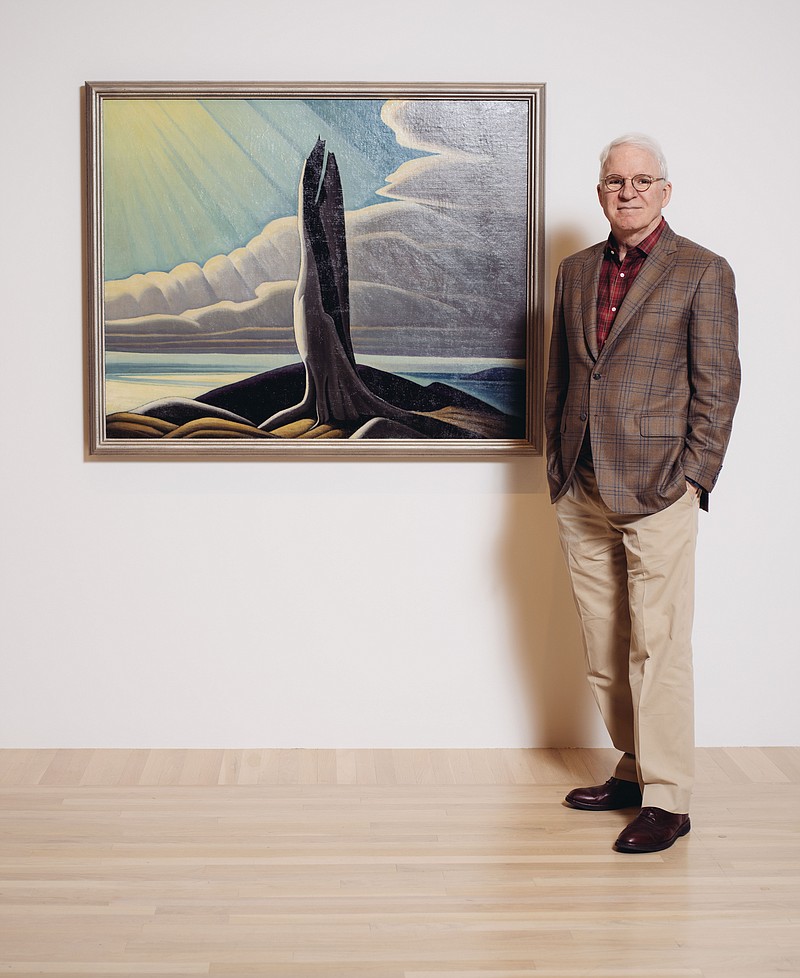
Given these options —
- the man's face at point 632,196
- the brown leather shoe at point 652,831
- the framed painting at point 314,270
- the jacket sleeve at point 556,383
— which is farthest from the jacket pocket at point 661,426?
the brown leather shoe at point 652,831

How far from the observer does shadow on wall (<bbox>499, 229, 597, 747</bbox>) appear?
3.03 metres

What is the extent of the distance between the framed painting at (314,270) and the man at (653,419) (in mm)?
424

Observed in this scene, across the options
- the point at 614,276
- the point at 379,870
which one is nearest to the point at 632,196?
the point at 614,276

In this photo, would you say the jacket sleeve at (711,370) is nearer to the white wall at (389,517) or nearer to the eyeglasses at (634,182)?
the eyeglasses at (634,182)

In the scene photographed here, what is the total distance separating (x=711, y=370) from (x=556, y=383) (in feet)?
1.45

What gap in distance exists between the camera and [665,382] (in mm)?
2447

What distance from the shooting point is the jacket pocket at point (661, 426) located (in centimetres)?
244

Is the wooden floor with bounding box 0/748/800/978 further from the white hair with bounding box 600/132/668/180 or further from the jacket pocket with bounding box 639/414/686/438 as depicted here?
the white hair with bounding box 600/132/668/180

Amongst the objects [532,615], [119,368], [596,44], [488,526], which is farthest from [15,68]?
[532,615]

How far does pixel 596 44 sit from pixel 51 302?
1708 mm

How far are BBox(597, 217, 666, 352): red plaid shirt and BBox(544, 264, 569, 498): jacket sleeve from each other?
153mm

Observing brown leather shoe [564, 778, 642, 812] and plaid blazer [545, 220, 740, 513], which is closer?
plaid blazer [545, 220, 740, 513]

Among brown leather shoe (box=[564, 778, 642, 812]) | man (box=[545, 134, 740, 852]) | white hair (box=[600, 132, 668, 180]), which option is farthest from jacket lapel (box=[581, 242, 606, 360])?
brown leather shoe (box=[564, 778, 642, 812])

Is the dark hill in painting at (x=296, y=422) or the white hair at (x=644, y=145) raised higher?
the white hair at (x=644, y=145)
